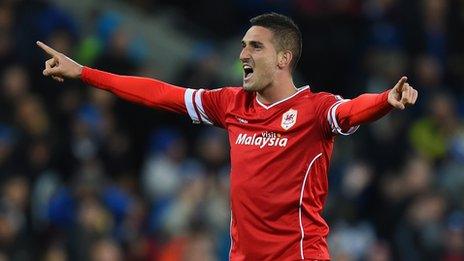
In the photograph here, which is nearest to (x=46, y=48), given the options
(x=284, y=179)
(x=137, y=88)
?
(x=137, y=88)

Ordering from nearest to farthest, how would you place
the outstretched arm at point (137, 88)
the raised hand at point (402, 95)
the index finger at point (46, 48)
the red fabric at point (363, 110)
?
the raised hand at point (402, 95)
the red fabric at point (363, 110)
the index finger at point (46, 48)
the outstretched arm at point (137, 88)

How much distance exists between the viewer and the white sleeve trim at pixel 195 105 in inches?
312

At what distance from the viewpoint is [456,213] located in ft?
43.4

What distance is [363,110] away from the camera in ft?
23.1

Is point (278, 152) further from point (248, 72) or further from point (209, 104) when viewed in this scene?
point (209, 104)

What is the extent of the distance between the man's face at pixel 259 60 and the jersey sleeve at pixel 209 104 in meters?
0.31

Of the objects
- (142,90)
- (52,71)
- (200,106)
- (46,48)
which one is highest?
(46,48)

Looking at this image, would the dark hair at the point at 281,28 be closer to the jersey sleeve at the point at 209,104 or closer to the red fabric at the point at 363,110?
the jersey sleeve at the point at 209,104

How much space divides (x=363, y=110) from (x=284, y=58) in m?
0.79

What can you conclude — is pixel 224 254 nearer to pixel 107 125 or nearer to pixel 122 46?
pixel 107 125

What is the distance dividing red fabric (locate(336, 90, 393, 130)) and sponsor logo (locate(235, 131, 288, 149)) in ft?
1.29

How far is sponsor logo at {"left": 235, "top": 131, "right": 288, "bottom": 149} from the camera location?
24.5 feet

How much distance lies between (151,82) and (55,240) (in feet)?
14.7

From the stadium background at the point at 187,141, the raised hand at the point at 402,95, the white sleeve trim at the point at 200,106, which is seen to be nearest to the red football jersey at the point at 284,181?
the white sleeve trim at the point at 200,106
